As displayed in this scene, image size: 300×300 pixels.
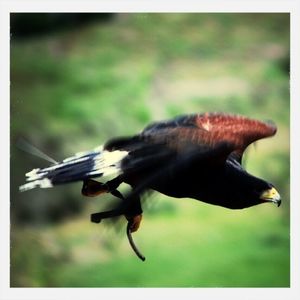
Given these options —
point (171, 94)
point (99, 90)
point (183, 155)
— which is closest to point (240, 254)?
point (171, 94)

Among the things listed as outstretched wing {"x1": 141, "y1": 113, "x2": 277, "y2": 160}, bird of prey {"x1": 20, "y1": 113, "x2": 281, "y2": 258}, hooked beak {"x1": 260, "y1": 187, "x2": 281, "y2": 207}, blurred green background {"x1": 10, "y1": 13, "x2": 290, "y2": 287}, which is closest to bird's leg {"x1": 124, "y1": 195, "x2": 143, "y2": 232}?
bird of prey {"x1": 20, "y1": 113, "x2": 281, "y2": 258}

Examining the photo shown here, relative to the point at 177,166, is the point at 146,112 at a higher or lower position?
higher

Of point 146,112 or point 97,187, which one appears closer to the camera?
point 97,187

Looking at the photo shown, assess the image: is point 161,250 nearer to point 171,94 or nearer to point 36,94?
point 171,94

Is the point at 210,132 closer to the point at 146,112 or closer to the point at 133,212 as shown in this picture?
the point at 133,212

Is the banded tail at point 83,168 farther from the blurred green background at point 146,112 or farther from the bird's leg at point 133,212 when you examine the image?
the blurred green background at point 146,112

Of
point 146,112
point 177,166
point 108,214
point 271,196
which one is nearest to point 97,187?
point 108,214

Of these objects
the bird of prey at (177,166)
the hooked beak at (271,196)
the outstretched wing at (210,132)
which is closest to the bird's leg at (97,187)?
the bird of prey at (177,166)

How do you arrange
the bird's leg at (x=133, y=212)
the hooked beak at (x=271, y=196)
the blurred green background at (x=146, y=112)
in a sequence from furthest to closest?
the blurred green background at (x=146, y=112), the hooked beak at (x=271, y=196), the bird's leg at (x=133, y=212)
